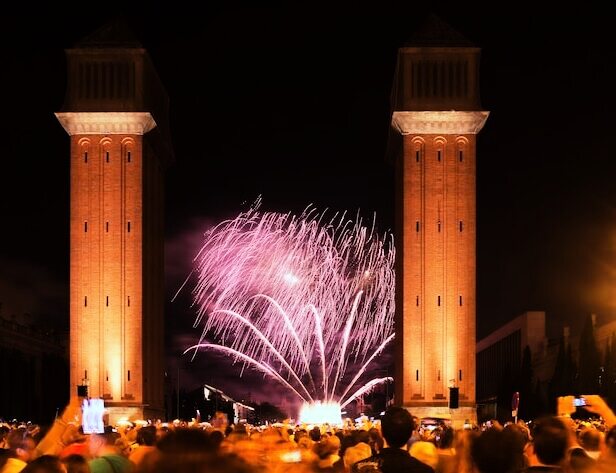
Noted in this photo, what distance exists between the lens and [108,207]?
6294 centimetres

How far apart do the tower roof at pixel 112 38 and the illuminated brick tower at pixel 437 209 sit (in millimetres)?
14785

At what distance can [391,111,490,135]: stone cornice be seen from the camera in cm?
6159

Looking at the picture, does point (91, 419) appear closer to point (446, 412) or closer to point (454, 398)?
point (454, 398)

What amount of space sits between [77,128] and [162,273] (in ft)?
44.6

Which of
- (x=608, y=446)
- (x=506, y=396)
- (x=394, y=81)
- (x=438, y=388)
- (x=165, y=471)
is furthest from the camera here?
(x=506, y=396)

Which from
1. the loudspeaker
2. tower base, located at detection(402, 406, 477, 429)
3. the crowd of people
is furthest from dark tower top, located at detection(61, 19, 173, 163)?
the crowd of people

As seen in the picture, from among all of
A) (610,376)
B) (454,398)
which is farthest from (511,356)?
(454,398)

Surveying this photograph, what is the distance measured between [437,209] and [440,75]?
7.22m

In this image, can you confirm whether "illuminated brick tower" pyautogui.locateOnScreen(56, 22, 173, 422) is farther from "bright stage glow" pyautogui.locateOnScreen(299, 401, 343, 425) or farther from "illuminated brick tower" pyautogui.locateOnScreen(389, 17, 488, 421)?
"illuminated brick tower" pyautogui.locateOnScreen(389, 17, 488, 421)

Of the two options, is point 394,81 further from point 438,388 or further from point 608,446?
point 608,446

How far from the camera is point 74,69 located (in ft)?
205

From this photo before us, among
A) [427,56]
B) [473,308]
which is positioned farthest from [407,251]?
[427,56]

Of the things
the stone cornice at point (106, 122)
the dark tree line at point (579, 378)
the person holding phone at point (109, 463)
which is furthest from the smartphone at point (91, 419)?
the stone cornice at point (106, 122)

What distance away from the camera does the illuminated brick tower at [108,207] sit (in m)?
61.6
